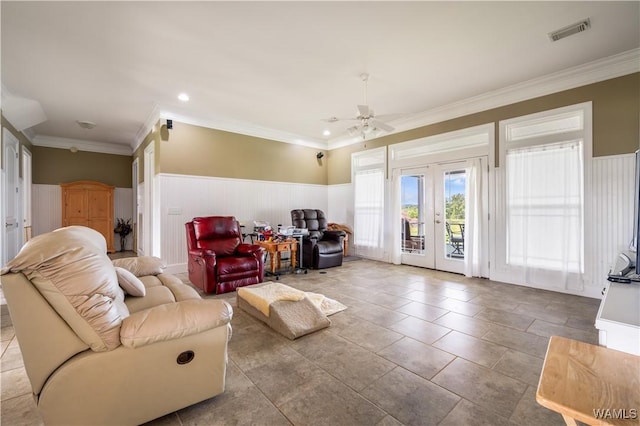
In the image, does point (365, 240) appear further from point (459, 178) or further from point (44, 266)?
point (44, 266)

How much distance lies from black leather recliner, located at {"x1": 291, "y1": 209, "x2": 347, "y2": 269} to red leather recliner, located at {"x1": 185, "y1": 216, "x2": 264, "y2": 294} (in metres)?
1.37

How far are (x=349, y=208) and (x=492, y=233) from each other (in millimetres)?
3244

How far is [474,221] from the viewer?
4727mm

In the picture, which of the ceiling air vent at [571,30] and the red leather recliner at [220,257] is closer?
the ceiling air vent at [571,30]

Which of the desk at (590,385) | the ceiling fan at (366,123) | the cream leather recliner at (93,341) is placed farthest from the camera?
the ceiling fan at (366,123)

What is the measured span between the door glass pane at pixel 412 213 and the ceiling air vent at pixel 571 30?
284 cm

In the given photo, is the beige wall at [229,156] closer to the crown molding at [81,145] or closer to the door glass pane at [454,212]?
the crown molding at [81,145]

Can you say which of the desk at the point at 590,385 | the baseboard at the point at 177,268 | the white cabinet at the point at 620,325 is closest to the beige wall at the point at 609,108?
the white cabinet at the point at 620,325

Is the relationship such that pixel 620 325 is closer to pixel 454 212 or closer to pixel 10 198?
pixel 454 212

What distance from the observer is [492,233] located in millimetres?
4547

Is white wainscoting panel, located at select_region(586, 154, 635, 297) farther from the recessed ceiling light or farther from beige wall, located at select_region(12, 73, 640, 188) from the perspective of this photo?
the recessed ceiling light

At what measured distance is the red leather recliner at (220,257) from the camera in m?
3.88

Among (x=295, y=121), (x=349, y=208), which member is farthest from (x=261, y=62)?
(x=349, y=208)

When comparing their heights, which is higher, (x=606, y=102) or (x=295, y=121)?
(x=295, y=121)
